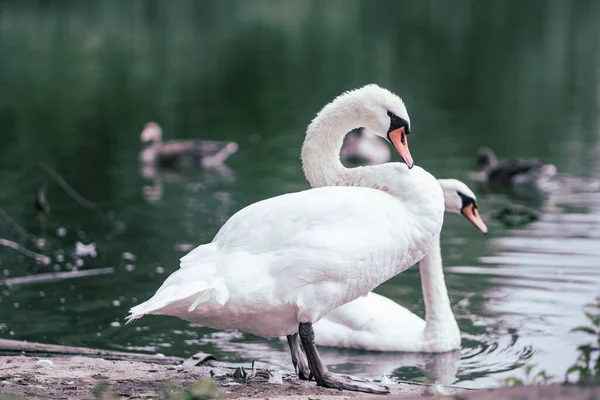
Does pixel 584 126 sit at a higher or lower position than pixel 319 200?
higher

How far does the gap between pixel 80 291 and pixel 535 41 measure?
146 feet

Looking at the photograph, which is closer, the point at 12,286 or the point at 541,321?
the point at 541,321

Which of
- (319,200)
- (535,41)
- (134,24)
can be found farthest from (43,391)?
(134,24)

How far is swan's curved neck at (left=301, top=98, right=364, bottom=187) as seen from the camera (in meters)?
7.18

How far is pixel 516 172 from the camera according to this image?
18641 mm

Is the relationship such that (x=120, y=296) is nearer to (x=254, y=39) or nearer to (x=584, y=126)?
(x=584, y=126)

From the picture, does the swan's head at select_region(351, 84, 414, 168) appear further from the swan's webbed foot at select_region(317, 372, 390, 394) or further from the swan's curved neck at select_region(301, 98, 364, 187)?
the swan's webbed foot at select_region(317, 372, 390, 394)

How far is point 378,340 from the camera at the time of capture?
29.8 feet

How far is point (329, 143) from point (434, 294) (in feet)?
8.26

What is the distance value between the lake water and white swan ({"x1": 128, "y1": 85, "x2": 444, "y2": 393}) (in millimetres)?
1533

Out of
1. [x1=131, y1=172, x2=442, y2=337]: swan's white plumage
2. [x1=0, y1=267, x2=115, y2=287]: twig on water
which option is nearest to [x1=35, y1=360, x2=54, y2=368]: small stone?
[x1=131, y1=172, x2=442, y2=337]: swan's white plumage

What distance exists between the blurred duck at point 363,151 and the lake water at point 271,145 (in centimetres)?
89

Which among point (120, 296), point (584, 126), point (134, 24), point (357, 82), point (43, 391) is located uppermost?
point (134, 24)

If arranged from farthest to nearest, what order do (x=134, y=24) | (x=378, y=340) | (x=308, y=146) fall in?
(x=134, y=24) < (x=378, y=340) < (x=308, y=146)
